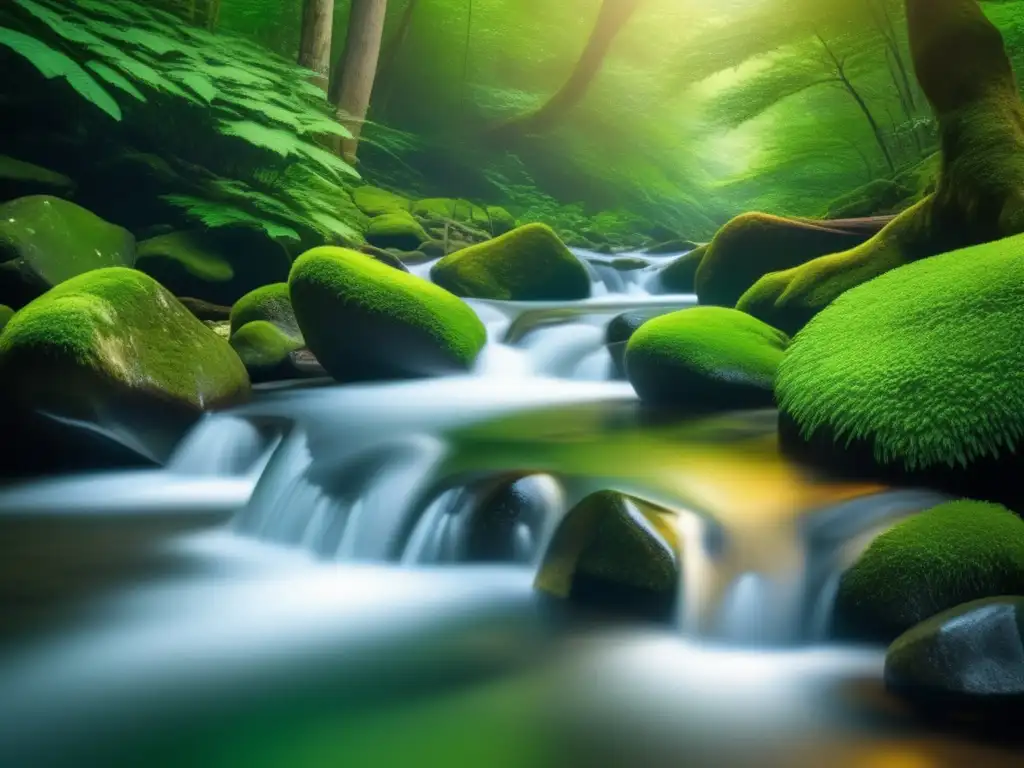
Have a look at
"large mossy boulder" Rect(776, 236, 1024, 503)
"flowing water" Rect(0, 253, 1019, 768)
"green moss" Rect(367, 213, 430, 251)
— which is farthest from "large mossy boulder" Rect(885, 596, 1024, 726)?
"green moss" Rect(367, 213, 430, 251)

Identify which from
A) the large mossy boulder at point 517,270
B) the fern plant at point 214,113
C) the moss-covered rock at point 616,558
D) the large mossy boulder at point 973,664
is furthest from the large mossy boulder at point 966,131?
the fern plant at point 214,113

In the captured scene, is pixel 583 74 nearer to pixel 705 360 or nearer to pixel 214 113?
pixel 214 113

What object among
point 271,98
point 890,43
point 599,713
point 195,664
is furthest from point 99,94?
point 890,43

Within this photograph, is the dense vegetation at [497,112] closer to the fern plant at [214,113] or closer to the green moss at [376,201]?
the fern plant at [214,113]

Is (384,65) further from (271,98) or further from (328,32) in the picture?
(271,98)

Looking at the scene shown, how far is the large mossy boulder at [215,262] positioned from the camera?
7.44 meters

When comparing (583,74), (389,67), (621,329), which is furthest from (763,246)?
(389,67)

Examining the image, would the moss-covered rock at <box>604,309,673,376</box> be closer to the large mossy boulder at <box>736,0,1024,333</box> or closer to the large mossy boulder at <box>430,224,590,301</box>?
the large mossy boulder at <box>736,0,1024,333</box>

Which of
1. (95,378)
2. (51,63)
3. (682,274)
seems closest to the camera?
(95,378)

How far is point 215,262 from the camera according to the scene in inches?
305

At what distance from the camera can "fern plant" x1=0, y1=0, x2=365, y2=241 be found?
6844 mm

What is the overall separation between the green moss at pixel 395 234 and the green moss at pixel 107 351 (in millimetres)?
5426

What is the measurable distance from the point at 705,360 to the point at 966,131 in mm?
1934

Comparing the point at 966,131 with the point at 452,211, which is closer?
the point at 966,131
